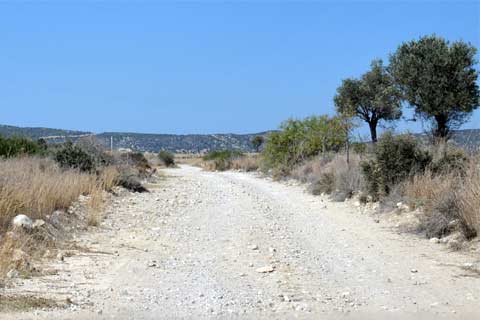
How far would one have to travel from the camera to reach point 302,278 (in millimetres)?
8422

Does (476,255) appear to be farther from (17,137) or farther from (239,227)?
(17,137)

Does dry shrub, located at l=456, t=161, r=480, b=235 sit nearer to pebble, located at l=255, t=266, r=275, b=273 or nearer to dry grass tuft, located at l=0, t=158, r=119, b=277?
pebble, located at l=255, t=266, r=275, b=273

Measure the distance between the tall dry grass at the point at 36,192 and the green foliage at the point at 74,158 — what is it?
310 cm

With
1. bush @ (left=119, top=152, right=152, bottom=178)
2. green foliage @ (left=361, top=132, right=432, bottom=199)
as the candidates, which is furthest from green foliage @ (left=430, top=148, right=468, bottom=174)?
bush @ (left=119, top=152, right=152, bottom=178)

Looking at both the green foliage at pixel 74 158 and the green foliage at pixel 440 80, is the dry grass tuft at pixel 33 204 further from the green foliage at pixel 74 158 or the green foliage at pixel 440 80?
the green foliage at pixel 440 80

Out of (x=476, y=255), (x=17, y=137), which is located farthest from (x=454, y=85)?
(x=476, y=255)

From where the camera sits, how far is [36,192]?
43.0 feet

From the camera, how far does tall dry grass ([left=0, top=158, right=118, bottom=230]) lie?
37.9ft

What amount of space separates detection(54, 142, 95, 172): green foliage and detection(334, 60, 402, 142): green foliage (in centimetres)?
2572

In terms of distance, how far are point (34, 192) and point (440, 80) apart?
23619 millimetres

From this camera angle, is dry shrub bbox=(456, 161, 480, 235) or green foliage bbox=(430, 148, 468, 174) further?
green foliage bbox=(430, 148, 468, 174)

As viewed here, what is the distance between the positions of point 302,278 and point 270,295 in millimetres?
1052

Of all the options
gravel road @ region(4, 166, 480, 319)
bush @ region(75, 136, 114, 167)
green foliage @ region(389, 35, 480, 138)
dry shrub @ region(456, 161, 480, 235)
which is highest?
green foliage @ region(389, 35, 480, 138)

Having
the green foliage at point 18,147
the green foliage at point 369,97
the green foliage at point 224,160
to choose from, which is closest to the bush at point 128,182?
the green foliage at point 18,147
